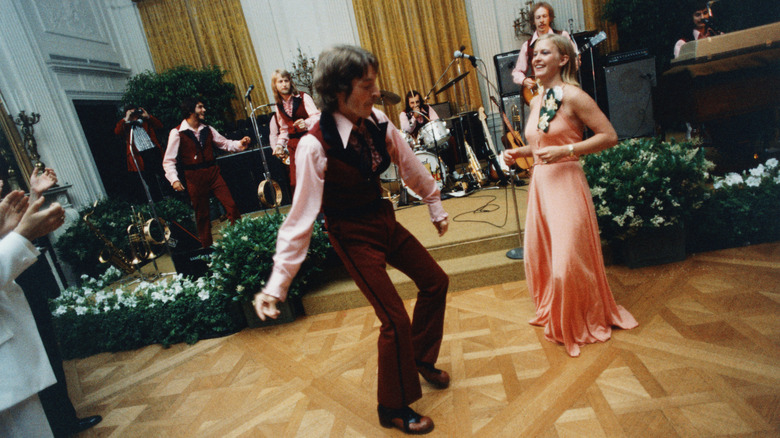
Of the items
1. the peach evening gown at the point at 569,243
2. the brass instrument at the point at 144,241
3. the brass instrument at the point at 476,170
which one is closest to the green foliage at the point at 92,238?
the brass instrument at the point at 144,241

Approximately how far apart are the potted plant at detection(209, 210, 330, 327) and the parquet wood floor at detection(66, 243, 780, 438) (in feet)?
0.79

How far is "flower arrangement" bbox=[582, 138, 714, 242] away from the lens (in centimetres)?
294

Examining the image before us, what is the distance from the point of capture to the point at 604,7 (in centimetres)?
700

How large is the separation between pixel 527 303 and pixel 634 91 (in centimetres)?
502

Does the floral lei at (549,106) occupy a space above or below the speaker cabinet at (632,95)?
above

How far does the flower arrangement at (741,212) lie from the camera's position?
3.09 m

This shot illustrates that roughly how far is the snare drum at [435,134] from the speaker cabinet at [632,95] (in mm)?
2876

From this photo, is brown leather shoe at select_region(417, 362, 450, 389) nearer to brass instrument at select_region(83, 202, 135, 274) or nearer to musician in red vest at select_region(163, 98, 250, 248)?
musician in red vest at select_region(163, 98, 250, 248)

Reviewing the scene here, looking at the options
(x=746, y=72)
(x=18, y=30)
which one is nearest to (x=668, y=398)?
(x=746, y=72)

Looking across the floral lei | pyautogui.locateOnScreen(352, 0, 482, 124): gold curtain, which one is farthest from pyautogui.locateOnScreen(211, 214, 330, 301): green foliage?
pyautogui.locateOnScreen(352, 0, 482, 124): gold curtain

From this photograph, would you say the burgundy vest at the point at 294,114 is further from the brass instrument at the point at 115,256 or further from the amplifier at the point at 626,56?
the amplifier at the point at 626,56

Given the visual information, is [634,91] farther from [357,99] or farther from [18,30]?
[18,30]

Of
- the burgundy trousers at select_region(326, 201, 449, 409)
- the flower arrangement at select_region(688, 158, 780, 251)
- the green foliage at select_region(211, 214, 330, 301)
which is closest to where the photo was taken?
the burgundy trousers at select_region(326, 201, 449, 409)

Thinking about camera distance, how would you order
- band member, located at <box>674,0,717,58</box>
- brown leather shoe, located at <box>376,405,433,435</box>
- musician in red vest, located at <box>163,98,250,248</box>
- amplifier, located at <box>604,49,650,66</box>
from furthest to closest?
amplifier, located at <box>604,49,650,66</box>
band member, located at <box>674,0,717,58</box>
musician in red vest, located at <box>163,98,250,248</box>
brown leather shoe, located at <box>376,405,433,435</box>
